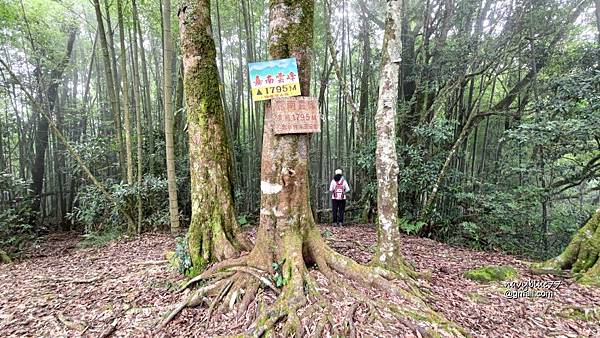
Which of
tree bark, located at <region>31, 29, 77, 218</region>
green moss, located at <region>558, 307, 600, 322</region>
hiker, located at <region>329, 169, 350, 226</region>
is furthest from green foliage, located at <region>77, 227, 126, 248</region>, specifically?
green moss, located at <region>558, 307, 600, 322</region>

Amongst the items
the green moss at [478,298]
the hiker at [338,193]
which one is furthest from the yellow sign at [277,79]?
the hiker at [338,193]

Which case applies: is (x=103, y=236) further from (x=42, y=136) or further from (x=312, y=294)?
(x=42, y=136)

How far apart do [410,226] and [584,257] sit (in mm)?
2821

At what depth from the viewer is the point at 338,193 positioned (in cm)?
658

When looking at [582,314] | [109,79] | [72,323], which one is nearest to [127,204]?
[109,79]

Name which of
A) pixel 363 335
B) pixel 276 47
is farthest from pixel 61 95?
pixel 363 335

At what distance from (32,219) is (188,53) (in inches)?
279

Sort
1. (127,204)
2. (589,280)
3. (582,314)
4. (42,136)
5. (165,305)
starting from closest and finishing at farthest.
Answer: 1. (165,305)
2. (582,314)
3. (589,280)
4. (127,204)
5. (42,136)

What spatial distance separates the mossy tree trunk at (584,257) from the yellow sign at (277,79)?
11.3 ft

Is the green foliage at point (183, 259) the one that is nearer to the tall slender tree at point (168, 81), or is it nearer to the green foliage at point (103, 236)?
the tall slender tree at point (168, 81)

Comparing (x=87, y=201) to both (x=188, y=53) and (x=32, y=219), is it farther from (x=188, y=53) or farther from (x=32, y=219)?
(x=188, y=53)

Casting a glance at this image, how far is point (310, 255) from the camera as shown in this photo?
8.64 ft

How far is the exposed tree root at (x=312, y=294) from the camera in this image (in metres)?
2.06

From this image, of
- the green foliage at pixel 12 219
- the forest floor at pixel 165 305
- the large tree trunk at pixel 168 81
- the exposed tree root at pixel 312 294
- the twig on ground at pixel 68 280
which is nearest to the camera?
the exposed tree root at pixel 312 294
